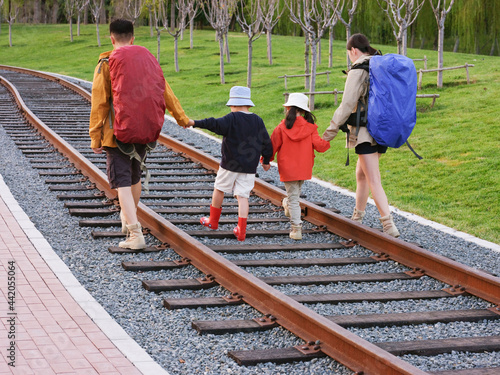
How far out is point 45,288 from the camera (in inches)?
215

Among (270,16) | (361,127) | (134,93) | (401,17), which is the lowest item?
(361,127)

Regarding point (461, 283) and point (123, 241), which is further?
point (123, 241)

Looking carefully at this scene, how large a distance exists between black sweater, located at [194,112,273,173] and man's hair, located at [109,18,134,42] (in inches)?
44.3

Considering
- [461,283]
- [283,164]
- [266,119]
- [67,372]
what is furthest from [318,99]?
[67,372]

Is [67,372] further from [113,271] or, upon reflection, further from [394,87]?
[394,87]

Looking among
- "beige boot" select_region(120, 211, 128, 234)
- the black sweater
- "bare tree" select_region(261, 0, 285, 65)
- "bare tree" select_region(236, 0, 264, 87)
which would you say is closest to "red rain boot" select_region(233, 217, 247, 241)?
the black sweater

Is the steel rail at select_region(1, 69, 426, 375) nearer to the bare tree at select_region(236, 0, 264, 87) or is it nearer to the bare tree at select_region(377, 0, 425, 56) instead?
the bare tree at select_region(377, 0, 425, 56)

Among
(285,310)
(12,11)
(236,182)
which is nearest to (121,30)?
(236,182)

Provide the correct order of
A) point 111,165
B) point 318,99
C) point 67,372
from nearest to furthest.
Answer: point 67,372
point 111,165
point 318,99

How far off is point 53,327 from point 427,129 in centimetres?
1178

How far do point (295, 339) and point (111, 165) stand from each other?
280 centimetres

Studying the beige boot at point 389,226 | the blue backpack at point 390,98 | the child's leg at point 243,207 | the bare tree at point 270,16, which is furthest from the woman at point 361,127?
the bare tree at point 270,16

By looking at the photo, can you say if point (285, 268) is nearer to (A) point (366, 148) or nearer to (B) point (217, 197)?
(B) point (217, 197)

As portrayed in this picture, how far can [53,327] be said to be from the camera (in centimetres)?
471
